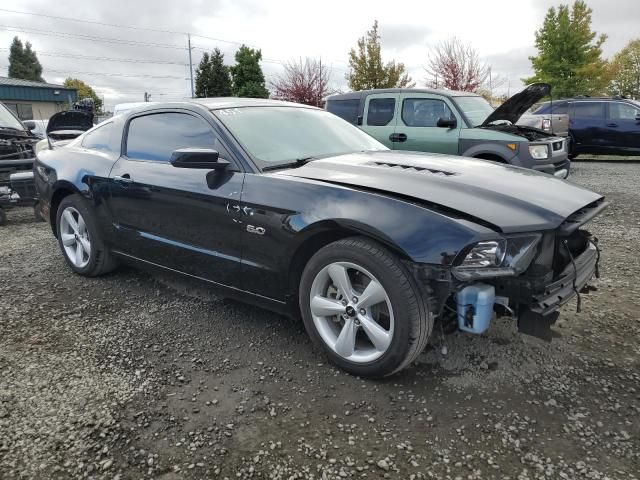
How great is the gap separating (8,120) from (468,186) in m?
7.83

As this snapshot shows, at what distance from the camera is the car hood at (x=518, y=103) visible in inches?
276

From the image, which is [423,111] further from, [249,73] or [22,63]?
[22,63]

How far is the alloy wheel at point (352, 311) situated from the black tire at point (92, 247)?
222cm

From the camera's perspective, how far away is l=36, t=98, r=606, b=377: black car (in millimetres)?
2305

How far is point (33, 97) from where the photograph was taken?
38.7 m

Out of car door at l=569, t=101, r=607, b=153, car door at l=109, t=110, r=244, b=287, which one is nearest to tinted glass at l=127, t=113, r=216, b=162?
car door at l=109, t=110, r=244, b=287

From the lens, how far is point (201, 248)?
3.17 metres

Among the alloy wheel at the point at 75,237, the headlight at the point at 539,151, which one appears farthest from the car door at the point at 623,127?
the alloy wheel at the point at 75,237

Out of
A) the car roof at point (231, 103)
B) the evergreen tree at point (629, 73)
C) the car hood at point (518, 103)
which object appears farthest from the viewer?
the evergreen tree at point (629, 73)

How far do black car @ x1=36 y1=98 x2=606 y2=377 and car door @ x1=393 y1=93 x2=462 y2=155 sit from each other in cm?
384

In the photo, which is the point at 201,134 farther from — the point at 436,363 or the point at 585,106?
the point at 585,106

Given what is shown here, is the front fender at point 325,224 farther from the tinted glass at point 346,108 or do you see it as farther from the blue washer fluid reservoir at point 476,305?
the tinted glass at point 346,108

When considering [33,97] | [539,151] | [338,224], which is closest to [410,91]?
[539,151]

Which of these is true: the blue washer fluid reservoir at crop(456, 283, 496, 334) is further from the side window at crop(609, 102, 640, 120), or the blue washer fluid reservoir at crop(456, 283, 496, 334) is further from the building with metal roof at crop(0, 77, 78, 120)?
the building with metal roof at crop(0, 77, 78, 120)
